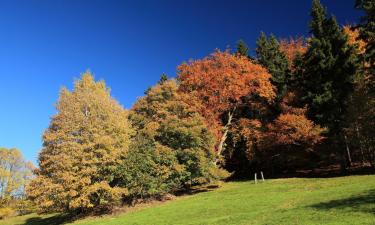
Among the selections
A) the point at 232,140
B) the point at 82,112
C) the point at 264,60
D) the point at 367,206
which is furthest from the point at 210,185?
the point at 367,206

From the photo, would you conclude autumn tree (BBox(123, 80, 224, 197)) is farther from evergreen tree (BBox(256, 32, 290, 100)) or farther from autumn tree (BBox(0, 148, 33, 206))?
autumn tree (BBox(0, 148, 33, 206))

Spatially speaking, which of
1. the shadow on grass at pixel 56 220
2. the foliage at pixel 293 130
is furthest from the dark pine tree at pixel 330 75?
the shadow on grass at pixel 56 220

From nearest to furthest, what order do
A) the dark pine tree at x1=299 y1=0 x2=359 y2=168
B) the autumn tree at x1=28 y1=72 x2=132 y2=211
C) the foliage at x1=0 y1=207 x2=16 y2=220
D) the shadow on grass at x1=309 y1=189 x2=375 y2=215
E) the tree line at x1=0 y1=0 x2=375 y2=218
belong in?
1. the shadow on grass at x1=309 y1=189 x2=375 y2=215
2. the autumn tree at x1=28 y1=72 x2=132 y2=211
3. the tree line at x1=0 y1=0 x2=375 y2=218
4. the dark pine tree at x1=299 y1=0 x2=359 y2=168
5. the foliage at x1=0 y1=207 x2=16 y2=220

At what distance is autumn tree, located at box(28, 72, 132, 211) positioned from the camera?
30.3m

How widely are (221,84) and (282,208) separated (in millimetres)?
28000

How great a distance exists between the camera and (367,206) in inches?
681

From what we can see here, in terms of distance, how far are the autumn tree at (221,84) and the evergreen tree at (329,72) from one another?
307 inches

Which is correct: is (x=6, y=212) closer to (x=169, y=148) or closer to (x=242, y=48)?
(x=169, y=148)

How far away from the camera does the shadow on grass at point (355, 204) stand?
55.9 feet

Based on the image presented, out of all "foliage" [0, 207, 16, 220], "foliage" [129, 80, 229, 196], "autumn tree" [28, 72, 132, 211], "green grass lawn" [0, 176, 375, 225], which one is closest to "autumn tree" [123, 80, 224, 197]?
"foliage" [129, 80, 229, 196]

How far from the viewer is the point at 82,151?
3072cm

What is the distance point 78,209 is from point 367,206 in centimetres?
2682

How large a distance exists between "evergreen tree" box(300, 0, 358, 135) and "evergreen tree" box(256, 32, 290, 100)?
829cm

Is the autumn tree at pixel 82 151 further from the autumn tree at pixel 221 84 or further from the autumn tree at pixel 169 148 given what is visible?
the autumn tree at pixel 221 84
